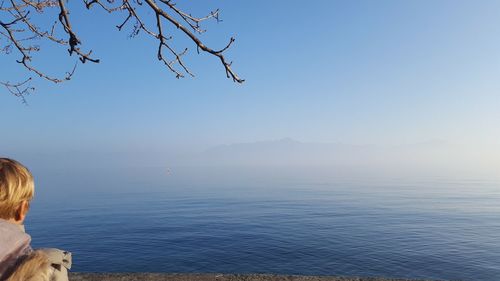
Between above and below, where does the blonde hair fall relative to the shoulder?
above

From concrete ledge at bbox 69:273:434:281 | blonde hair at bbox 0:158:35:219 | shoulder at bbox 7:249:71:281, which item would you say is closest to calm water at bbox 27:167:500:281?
concrete ledge at bbox 69:273:434:281

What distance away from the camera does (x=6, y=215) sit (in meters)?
2.58

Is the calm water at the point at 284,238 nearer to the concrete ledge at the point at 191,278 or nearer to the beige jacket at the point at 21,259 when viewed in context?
the concrete ledge at the point at 191,278

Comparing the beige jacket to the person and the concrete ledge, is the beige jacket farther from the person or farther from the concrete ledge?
the concrete ledge

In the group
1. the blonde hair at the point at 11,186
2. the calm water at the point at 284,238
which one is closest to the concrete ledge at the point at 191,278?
the blonde hair at the point at 11,186

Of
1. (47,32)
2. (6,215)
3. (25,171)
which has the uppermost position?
(47,32)

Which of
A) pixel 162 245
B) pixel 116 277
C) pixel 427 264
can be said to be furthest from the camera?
pixel 162 245

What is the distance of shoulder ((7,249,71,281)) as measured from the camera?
7.88ft

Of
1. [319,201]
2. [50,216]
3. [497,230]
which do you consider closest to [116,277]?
[497,230]

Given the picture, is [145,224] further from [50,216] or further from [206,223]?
[50,216]

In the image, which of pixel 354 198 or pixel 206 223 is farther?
pixel 354 198

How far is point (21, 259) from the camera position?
248 cm

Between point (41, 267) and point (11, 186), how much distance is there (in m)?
0.55

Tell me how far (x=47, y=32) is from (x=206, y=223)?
30.3m
